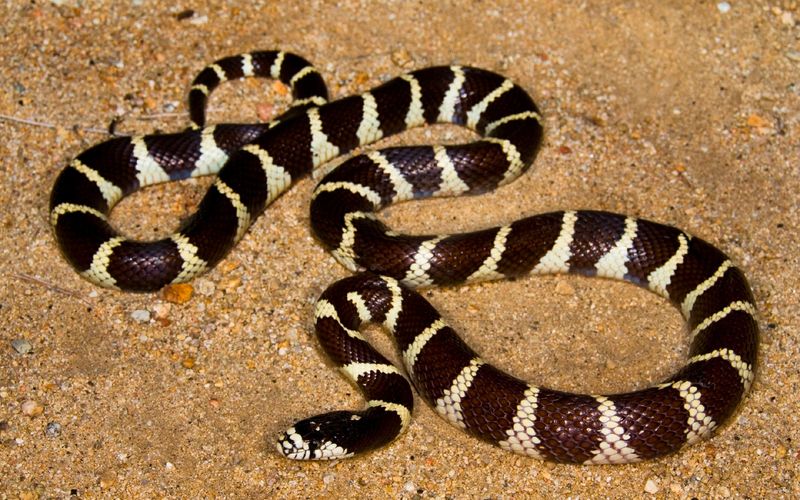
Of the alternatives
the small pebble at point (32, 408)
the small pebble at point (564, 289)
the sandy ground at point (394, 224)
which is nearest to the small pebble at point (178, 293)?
the sandy ground at point (394, 224)

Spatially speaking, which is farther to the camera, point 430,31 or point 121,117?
point 430,31

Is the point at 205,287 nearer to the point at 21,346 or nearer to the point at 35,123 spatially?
the point at 21,346

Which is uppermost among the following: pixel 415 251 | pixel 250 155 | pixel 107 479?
pixel 250 155

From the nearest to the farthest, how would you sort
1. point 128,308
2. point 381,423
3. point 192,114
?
point 381,423 < point 128,308 < point 192,114

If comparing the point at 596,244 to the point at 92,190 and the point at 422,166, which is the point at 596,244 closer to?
the point at 422,166

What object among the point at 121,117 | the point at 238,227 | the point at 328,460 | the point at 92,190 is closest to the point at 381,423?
the point at 328,460

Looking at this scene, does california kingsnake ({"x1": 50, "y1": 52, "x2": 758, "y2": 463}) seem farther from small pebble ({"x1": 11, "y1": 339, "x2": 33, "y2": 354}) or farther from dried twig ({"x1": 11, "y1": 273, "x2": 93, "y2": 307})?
small pebble ({"x1": 11, "y1": 339, "x2": 33, "y2": 354})

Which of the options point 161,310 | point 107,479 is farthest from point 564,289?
point 107,479

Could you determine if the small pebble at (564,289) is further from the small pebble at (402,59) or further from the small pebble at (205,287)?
the small pebble at (402,59)
